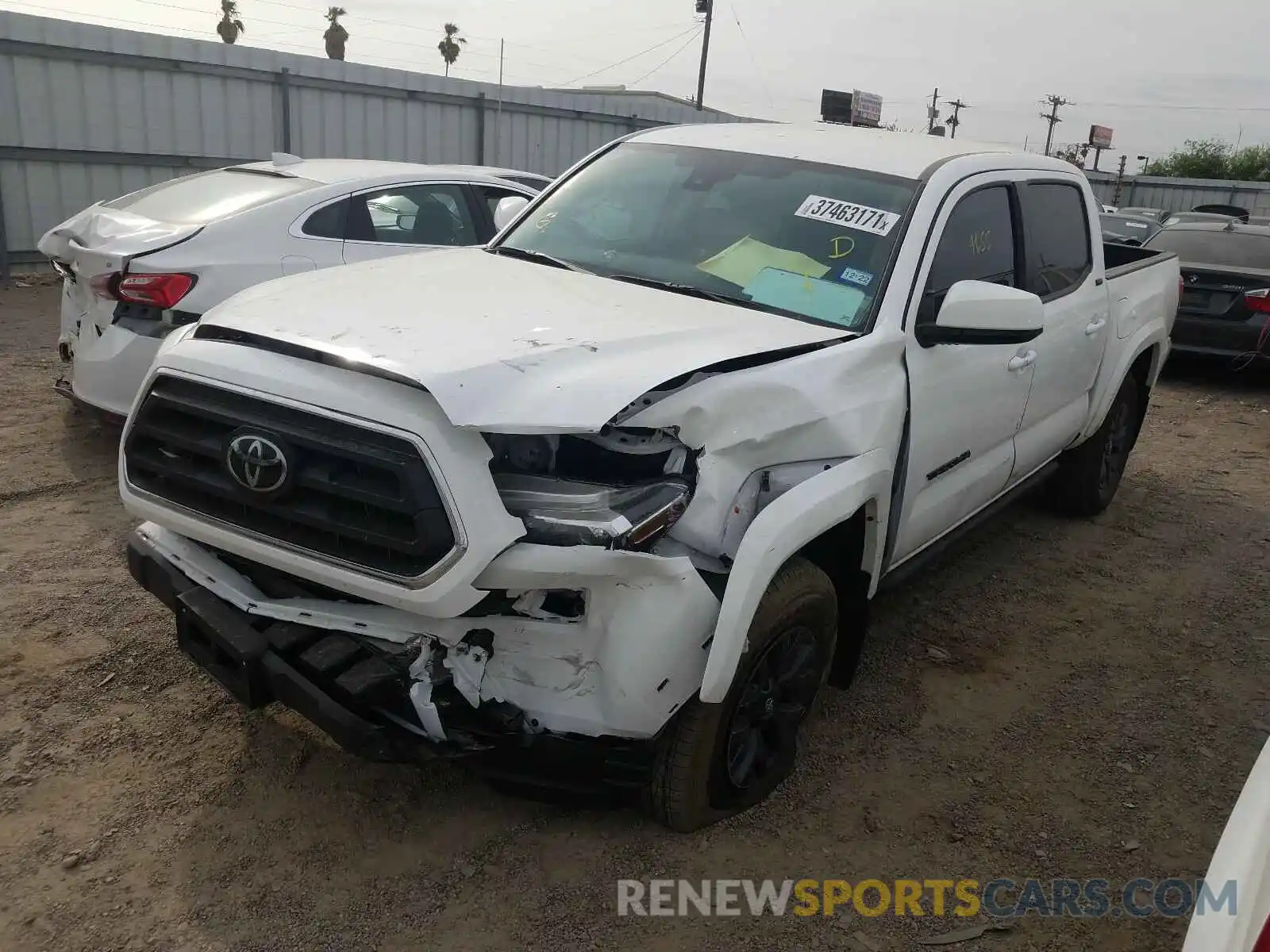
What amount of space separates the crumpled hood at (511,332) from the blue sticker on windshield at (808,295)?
0.11 m

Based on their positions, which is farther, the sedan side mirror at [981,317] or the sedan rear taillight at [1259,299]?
the sedan rear taillight at [1259,299]

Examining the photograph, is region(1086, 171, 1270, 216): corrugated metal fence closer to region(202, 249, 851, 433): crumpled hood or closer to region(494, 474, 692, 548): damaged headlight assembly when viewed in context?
region(202, 249, 851, 433): crumpled hood

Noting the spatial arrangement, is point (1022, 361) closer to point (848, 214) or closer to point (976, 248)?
point (976, 248)

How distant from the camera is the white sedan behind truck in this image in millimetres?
5008

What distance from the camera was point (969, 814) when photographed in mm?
3188

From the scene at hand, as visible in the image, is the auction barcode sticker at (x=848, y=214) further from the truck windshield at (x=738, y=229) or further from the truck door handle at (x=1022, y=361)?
the truck door handle at (x=1022, y=361)

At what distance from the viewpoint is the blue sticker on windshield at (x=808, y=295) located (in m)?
3.28

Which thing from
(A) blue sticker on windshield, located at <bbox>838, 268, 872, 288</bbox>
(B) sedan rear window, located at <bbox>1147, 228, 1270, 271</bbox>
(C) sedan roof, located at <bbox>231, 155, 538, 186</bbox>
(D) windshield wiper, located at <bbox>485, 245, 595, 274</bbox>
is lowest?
(B) sedan rear window, located at <bbox>1147, 228, 1270, 271</bbox>

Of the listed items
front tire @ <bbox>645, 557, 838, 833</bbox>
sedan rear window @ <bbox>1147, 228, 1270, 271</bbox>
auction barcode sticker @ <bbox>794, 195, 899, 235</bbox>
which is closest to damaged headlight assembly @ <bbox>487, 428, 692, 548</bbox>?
front tire @ <bbox>645, 557, 838, 833</bbox>

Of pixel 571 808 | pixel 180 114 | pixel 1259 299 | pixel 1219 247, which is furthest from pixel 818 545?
pixel 180 114

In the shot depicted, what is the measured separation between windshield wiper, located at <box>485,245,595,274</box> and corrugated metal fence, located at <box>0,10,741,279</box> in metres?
8.97

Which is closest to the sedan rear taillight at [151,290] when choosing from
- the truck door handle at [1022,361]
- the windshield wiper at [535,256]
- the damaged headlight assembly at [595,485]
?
the windshield wiper at [535,256]

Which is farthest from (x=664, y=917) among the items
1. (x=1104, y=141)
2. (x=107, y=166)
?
(x=1104, y=141)

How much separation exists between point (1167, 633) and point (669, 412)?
3136mm
